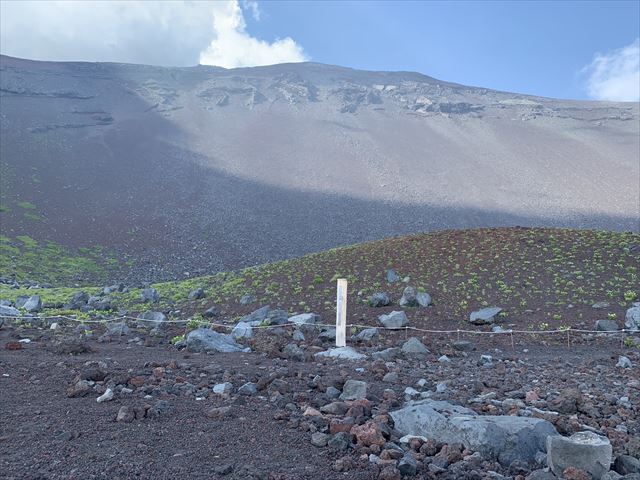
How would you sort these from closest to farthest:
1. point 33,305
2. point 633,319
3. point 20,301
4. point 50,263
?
point 633,319, point 33,305, point 20,301, point 50,263

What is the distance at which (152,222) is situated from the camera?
47625mm

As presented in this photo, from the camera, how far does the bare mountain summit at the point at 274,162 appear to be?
154 feet

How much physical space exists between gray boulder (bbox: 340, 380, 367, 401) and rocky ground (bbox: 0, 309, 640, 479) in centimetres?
2

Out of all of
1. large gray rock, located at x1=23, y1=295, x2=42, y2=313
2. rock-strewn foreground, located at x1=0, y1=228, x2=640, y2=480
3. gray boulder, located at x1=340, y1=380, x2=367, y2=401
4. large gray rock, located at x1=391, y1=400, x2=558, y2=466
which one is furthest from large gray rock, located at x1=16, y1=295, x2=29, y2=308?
large gray rock, located at x1=391, y1=400, x2=558, y2=466

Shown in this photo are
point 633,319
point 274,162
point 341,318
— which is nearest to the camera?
point 341,318

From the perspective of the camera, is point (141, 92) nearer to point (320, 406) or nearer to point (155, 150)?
point (155, 150)

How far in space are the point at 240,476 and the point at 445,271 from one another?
13828mm

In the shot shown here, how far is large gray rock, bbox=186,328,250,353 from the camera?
10.7 meters

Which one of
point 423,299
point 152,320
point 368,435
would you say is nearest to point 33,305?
point 152,320

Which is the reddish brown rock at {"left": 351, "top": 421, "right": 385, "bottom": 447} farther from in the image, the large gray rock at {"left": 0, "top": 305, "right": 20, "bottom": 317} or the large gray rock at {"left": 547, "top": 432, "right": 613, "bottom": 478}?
the large gray rock at {"left": 0, "top": 305, "right": 20, "bottom": 317}

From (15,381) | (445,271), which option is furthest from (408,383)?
(445,271)

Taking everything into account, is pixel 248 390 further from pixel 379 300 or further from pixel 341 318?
pixel 379 300

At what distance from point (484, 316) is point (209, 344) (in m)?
7.03

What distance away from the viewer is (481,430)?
5254 millimetres
